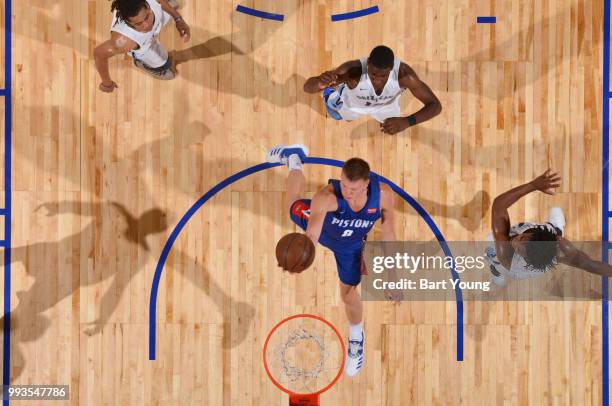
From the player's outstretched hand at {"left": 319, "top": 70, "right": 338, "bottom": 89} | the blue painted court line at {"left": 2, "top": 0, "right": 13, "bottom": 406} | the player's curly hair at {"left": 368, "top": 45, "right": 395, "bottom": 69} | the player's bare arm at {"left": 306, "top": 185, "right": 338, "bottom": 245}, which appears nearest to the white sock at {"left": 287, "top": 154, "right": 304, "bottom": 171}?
the player's bare arm at {"left": 306, "top": 185, "right": 338, "bottom": 245}

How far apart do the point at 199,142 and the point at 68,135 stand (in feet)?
4.92

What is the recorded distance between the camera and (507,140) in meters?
6.98

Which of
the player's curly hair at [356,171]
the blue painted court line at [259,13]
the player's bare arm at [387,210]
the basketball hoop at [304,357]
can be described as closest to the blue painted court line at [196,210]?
the player's bare arm at [387,210]

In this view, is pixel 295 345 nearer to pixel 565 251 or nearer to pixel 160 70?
pixel 565 251

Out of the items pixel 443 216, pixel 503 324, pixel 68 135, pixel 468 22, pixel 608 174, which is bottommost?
pixel 503 324

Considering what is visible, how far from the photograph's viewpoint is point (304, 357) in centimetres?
682

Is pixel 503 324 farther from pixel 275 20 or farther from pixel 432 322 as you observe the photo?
pixel 275 20

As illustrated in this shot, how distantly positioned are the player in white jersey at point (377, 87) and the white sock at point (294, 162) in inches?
27.8

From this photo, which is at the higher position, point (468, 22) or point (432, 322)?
point (468, 22)

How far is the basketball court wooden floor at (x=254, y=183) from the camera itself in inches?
273

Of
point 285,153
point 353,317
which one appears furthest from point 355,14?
point 353,317

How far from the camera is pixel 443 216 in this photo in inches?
275

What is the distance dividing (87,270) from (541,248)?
16.2ft

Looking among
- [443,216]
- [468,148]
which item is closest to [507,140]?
[468,148]
